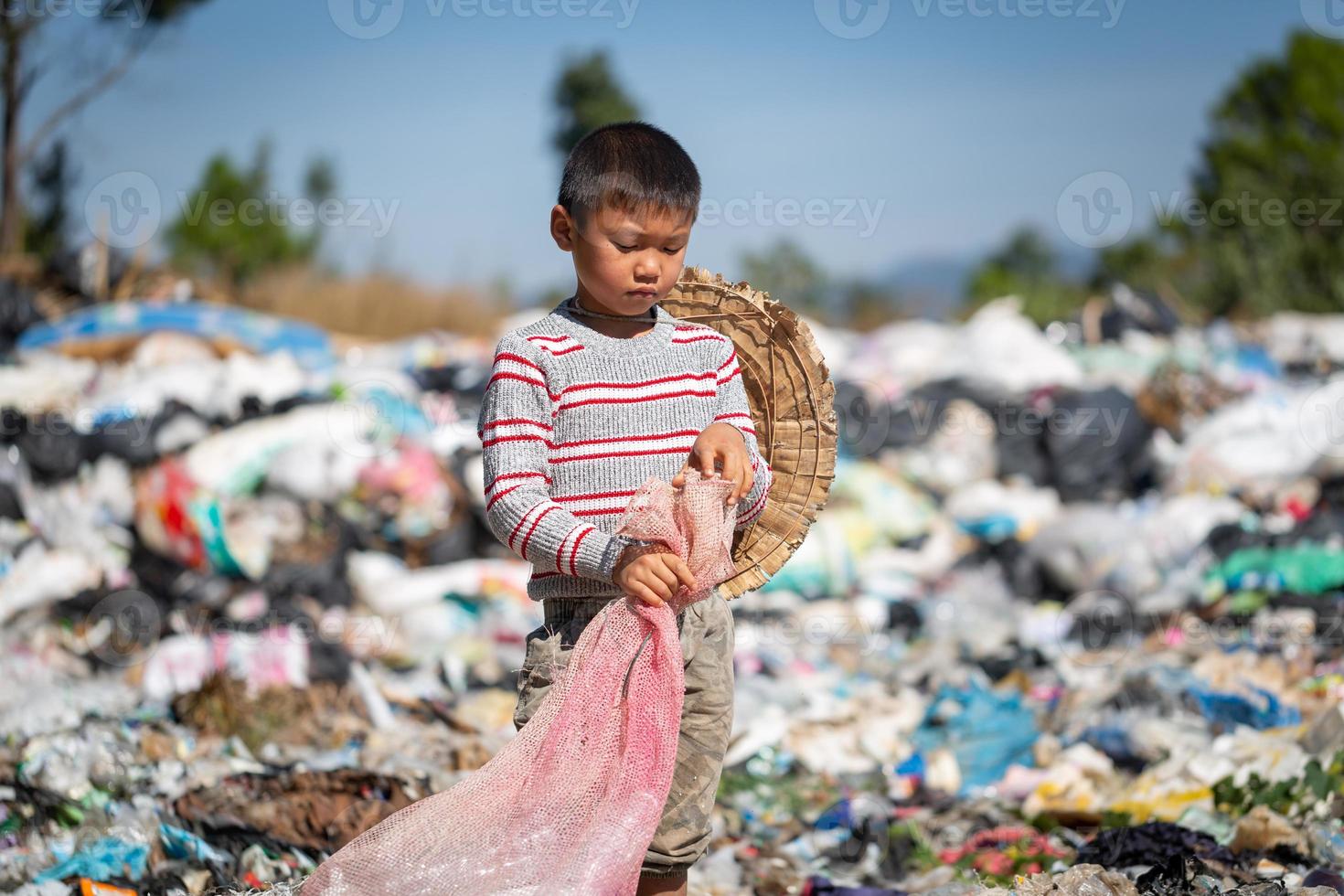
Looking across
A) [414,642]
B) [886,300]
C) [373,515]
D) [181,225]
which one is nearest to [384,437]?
[373,515]

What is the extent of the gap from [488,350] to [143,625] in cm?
Result: 362

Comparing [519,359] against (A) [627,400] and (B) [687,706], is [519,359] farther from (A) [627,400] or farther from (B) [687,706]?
(B) [687,706]

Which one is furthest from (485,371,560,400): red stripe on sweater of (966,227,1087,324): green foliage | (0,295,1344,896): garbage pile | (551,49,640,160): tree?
(966,227,1087,324): green foliage

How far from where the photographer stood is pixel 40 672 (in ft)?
16.0

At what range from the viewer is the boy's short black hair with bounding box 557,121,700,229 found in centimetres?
202

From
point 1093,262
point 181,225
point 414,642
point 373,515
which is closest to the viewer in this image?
point 414,642

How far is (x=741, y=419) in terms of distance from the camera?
88.7 inches

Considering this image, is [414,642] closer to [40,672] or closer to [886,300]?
[40,672]

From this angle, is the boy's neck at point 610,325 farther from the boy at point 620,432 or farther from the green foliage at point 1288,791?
the green foliage at point 1288,791

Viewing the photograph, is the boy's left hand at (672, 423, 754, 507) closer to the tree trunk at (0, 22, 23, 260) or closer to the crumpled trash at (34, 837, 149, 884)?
the crumpled trash at (34, 837, 149, 884)

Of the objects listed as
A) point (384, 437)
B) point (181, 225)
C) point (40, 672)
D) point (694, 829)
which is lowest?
point (40, 672)

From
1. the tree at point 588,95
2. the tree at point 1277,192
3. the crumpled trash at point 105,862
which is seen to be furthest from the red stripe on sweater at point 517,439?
the tree at point 588,95

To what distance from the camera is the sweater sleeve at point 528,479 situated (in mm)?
2002

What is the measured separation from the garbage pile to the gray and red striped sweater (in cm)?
95
